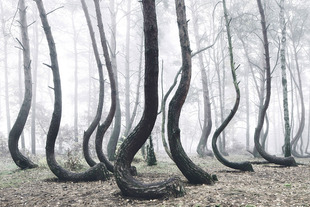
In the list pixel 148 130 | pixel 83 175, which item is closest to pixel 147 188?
pixel 148 130

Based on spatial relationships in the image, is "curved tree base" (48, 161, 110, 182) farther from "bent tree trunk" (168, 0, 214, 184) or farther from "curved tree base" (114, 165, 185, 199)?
"bent tree trunk" (168, 0, 214, 184)

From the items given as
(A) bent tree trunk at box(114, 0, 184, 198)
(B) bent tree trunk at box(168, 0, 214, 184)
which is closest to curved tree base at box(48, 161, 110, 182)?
(A) bent tree trunk at box(114, 0, 184, 198)

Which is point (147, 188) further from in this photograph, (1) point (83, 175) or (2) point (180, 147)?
(1) point (83, 175)

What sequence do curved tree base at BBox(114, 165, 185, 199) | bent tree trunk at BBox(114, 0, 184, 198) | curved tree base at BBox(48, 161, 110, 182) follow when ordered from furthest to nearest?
curved tree base at BBox(48, 161, 110, 182) → curved tree base at BBox(114, 165, 185, 199) → bent tree trunk at BBox(114, 0, 184, 198)

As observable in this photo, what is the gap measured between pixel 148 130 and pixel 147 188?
3.53 feet

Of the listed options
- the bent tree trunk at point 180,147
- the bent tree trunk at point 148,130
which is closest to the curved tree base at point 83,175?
the bent tree trunk at point 148,130

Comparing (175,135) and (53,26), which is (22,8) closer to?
(175,135)

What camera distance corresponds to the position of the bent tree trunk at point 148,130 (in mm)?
4234

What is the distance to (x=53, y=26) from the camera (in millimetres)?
24828

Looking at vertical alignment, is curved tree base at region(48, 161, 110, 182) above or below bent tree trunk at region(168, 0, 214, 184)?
below

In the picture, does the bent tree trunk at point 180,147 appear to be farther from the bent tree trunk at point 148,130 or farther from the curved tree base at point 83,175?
the curved tree base at point 83,175

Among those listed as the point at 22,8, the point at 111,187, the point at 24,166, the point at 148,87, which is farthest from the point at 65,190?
the point at 22,8

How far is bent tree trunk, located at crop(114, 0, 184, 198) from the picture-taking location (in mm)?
4234

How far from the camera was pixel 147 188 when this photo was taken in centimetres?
453
